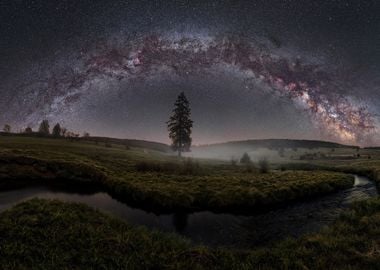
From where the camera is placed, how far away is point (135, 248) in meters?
11.8

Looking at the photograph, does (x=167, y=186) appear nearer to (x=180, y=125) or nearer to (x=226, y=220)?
(x=226, y=220)

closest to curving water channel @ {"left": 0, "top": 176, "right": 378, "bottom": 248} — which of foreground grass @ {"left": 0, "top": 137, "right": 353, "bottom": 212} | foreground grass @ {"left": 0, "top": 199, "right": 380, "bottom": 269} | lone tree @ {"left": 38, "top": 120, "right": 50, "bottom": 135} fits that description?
foreground grass @ {"left": 0, "top": 137, "right": 353, "bottom": 212}

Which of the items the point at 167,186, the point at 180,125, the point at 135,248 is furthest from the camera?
the point at 180,125

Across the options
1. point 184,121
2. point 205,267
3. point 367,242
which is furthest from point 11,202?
point 184,121

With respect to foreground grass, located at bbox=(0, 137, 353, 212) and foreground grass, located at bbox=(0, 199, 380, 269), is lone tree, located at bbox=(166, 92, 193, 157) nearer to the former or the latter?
foreground grass, located at bbox=(0, 137, 353, 212)

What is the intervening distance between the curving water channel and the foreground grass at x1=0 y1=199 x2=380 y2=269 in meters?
2.43

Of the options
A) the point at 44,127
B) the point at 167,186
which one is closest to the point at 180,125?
the point at 167,186

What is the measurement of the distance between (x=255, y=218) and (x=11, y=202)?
19.7 m

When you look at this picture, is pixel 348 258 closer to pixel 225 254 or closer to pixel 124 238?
pixel 225 254

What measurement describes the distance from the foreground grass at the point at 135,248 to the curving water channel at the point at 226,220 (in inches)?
95.7

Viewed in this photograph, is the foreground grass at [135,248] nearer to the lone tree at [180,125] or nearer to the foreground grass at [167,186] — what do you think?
the foreground grass at [167,186]

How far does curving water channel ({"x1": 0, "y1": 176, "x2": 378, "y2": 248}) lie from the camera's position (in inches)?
627

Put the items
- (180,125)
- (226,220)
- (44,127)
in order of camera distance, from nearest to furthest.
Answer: (226,220) → (180,125) → (44,127)

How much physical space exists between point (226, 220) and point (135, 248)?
9197 millimetres
